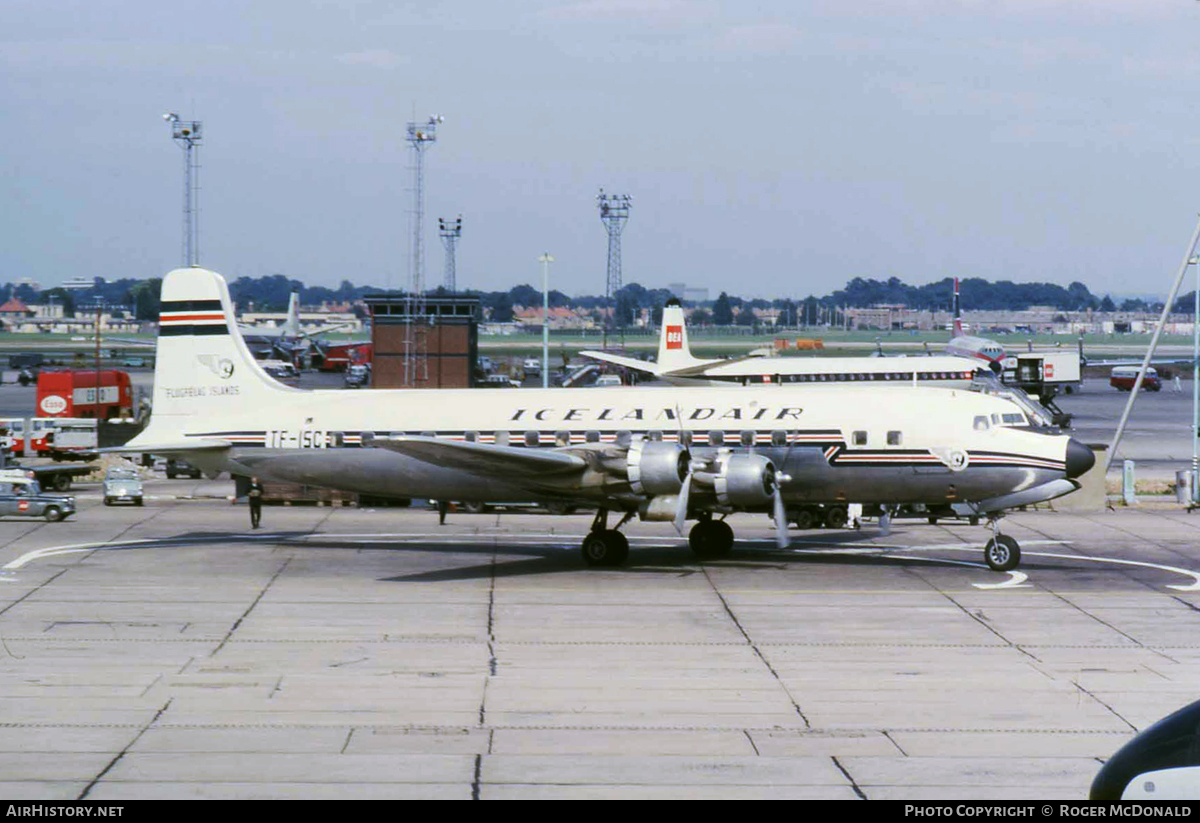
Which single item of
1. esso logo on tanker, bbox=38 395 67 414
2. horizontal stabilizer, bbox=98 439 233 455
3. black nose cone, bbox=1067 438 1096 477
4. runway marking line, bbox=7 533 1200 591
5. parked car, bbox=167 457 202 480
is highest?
black nose cone, bbox=1067 438 1096 477

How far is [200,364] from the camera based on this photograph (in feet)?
124

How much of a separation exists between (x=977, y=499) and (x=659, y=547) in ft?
29.4

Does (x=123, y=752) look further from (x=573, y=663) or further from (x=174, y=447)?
(x=174, y=447)

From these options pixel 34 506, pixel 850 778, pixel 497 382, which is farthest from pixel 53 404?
pixel 850 778

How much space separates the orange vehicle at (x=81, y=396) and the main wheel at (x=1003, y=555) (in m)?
54.0

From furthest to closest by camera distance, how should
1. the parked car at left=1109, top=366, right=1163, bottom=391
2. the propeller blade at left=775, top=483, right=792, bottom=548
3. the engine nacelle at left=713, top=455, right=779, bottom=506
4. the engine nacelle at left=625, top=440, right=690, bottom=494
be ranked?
the parked car at left=1109, top=366, right=1163, bottom=391
the engine nacelle at left=713, top=455, right=779, bottom=506
the engine nacelle at left=625, top=440, right=690, bottom=494
the propeller blade at left=775, top=483, right=792, bottom=548

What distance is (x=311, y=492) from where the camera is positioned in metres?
49.4

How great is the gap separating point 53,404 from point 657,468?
50.6 meters

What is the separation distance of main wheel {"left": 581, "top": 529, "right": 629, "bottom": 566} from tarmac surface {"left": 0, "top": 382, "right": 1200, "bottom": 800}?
64cm

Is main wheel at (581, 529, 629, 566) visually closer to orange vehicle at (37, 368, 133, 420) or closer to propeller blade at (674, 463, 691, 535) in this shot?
propeller blade at (674, 463, 691, 535)

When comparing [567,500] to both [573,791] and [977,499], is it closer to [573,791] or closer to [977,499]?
[977,499]

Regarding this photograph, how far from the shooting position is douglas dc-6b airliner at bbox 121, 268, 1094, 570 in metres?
31.5

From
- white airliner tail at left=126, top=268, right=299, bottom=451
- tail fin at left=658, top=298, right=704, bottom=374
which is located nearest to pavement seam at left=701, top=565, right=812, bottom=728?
white airliner tail at left=126, top=268, right=299, bottom=451

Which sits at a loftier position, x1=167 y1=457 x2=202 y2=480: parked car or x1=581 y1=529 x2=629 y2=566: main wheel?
x1=581 y1=529 x2=629 y2=566: main wheel
